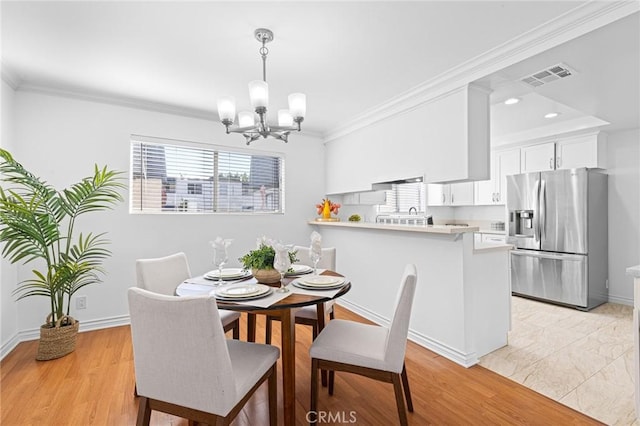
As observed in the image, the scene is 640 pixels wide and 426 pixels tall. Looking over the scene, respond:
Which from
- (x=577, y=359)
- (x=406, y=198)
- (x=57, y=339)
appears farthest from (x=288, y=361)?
(x=406, y=198)

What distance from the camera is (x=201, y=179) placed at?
3838mm

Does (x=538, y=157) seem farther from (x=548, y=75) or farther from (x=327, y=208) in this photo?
(x=327, y=208)

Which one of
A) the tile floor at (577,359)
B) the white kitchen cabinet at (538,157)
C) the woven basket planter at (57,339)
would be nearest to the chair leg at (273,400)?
the tile floor at (577,359)

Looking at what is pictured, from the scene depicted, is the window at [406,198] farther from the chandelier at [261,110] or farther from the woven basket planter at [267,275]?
the woven basket planter at [267,275]

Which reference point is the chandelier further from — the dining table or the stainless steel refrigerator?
the stainless steel refrigerator

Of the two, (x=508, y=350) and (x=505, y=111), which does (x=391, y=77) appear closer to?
(x=505, y=111)

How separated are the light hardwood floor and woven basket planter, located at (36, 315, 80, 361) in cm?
7

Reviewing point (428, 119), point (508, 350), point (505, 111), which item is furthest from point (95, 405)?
point (505, 111)

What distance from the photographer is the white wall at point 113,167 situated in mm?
2930

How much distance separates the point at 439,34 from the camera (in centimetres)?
207

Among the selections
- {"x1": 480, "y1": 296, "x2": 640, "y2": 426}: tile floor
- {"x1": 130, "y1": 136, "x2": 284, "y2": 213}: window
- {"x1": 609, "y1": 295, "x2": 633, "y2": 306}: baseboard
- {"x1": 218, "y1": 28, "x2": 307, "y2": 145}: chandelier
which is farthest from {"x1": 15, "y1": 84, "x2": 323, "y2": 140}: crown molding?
{"x1": 609, "y1": 295, "x2": 633, "y2": 306}: baseboard

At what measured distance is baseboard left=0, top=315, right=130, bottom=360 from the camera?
104 inches

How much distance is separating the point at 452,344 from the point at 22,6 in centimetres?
381

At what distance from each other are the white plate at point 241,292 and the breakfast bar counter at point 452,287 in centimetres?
152
